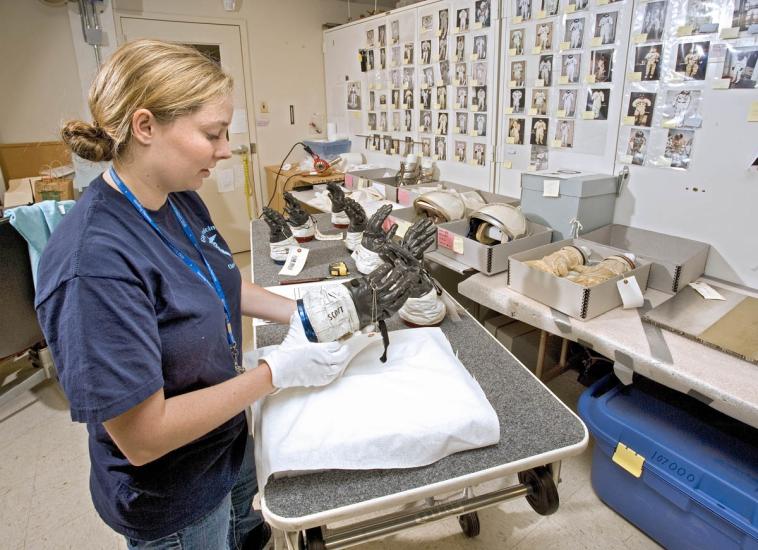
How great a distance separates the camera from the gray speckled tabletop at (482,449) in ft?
2.73

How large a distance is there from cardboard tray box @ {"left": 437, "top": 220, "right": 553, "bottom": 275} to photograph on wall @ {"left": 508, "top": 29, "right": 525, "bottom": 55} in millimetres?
958

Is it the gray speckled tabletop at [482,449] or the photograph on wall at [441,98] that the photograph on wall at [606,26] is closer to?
the photograph on wall at [441,98]

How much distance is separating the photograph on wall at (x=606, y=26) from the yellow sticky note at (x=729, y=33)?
0.41 m

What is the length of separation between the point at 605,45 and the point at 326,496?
6.93 feet

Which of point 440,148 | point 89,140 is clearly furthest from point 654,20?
point 89,140

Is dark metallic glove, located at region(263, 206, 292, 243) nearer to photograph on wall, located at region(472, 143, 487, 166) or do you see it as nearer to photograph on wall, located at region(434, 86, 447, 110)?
photograph on wall, located at region(472, 143, 487, 166)

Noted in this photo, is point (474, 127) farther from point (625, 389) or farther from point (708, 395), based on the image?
point (708, 395)

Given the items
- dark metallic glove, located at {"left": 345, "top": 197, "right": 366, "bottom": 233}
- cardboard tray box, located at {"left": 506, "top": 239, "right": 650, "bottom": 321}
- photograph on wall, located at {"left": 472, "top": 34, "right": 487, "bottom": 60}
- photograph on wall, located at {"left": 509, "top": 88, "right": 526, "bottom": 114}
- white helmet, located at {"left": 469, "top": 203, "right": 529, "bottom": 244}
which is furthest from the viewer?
photograph on wall, located at {"left": 472, "top": 34, "right": 487, "bottom": 60}

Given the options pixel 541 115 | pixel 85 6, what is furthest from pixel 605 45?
pixel 85 6

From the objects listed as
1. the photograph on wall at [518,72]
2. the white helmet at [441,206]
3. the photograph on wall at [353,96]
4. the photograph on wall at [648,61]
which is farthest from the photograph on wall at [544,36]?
the photograph on wall at [353,96]

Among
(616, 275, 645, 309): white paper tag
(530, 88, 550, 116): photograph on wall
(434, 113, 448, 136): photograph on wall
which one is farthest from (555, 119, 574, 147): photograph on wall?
(616, 275, 645, 309): white paper tag

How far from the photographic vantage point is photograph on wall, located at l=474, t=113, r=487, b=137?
8.74 ft

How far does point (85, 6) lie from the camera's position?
340 cm

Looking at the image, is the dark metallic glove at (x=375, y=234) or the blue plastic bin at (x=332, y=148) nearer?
the dark metallic glove at (x=375, y=234)
